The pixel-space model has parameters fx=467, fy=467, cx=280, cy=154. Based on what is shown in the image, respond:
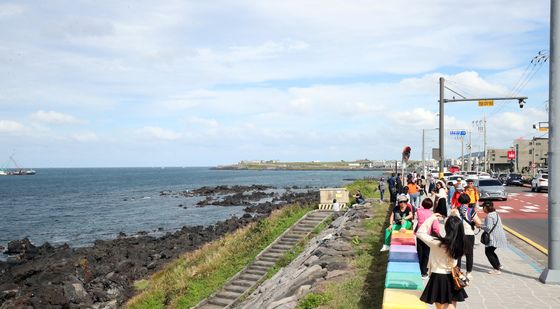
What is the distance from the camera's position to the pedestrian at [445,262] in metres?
6.50

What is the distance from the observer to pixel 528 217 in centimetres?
2147

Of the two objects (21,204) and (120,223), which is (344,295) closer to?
(120,223)

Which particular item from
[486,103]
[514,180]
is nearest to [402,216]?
[486,103]

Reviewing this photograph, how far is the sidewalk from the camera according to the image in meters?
8.46

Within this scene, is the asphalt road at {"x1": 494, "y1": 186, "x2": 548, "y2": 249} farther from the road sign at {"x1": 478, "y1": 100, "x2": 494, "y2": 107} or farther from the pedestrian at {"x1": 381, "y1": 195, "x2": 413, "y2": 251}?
the pedestrian at {"x1": 381, "y1": 195, "x2": 413, "y2": 251}

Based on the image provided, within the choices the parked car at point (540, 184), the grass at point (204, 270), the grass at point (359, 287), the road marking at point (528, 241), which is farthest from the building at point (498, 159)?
the grass at point (359, 287)

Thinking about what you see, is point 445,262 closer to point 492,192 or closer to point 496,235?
point 496,235

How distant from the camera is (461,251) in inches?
256

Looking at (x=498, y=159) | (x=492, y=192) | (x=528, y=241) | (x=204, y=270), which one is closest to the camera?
(x=528, y=241)

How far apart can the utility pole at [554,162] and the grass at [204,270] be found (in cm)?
1303

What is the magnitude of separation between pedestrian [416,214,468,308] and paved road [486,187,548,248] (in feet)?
32.1

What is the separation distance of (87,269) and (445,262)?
25.4 meters

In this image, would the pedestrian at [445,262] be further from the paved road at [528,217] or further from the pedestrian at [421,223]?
the paved road at [528,217]

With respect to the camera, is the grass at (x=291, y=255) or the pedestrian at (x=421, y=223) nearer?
the pedestrian at (x=421, y=223)
